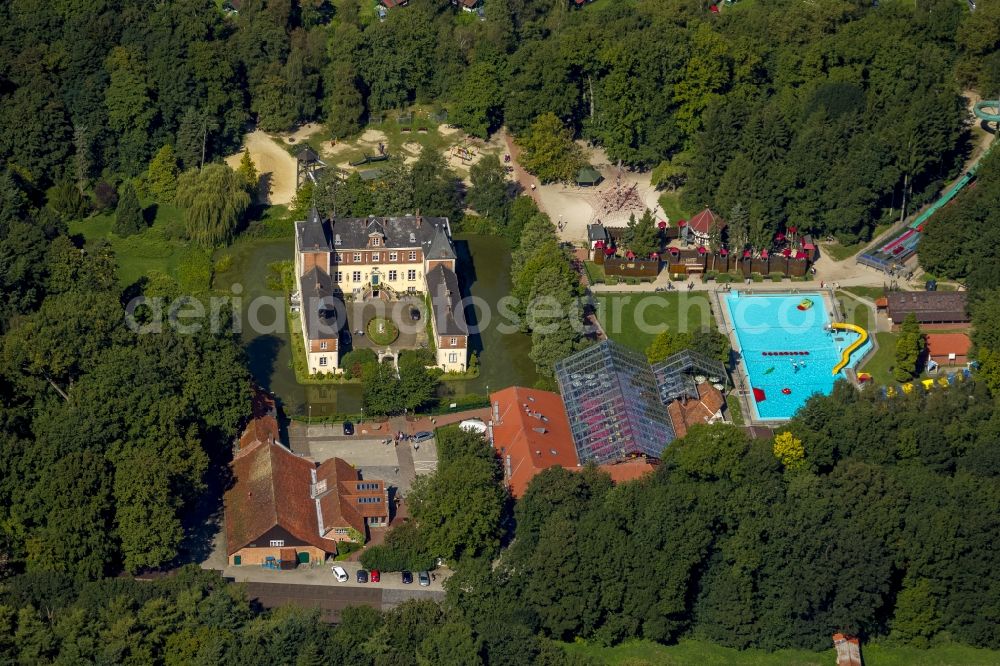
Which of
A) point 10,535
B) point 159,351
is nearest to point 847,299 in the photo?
point 159,351

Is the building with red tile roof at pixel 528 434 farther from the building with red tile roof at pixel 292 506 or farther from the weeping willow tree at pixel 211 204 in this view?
the weeping willow tree at pixel 211 204

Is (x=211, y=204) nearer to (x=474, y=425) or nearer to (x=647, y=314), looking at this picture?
(x=474, y=425)

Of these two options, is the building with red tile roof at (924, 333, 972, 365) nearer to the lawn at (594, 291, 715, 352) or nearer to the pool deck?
the pool deck

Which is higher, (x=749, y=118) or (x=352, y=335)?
(x=749, y=118)

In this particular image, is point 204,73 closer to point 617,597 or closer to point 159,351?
point 159,351

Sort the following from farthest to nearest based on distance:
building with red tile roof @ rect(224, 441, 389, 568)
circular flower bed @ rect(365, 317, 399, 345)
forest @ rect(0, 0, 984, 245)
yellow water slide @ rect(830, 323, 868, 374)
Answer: forest @ rect(0, 0, 984, 245) < circular flower bed @ rect(365, 317, 399, 345) < yellow water slide @ rect(830, 323, 868, 374) < building with red tile roof @ rect(224, 441, 389, 568)

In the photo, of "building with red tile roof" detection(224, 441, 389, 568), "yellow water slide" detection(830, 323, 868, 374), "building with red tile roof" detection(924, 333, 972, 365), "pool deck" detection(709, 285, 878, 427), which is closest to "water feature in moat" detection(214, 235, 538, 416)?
"building with red tile roof" detection(224, 441, 389, 568)
